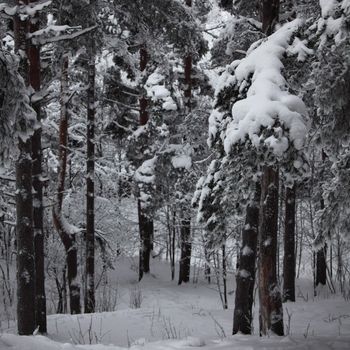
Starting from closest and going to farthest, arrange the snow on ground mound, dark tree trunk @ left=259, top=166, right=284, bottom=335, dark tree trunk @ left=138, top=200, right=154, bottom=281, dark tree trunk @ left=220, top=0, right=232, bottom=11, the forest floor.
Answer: the snow on ground mound < the forest floor < dark tree trunk @ left=259, top=166, right=284, bottom=335 < dark tree trunk @ left=220, top=0, right=232, bottom=11 < dark tree trunk @ left=138, top=200, right=154, bottom=281

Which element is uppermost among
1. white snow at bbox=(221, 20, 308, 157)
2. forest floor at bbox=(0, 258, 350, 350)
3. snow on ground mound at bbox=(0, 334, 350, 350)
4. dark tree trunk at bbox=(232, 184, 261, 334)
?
white snow at bbox=(221, 20, 308, 157)

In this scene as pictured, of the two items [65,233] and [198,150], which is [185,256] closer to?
[198,150]

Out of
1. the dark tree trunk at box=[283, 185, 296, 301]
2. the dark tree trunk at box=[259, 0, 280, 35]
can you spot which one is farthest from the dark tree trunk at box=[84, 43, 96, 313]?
the dark tree trunk at box=[259, 0, 280, 35]

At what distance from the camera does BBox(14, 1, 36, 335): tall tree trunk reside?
24.5 ft

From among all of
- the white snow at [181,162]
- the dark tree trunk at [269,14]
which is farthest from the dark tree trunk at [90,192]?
the dark tree trunk at [269,14]

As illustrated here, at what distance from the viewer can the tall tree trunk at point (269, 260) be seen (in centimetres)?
670

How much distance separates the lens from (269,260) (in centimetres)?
677

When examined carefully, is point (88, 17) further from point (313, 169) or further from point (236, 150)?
point (313, 169)

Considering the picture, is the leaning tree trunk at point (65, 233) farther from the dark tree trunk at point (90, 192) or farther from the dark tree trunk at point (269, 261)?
the dark tree trunk at point (269, 261)

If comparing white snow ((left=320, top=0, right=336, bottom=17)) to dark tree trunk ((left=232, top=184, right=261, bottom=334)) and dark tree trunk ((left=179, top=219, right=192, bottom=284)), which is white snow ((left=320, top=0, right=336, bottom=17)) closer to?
dark tree trunk ((left=232, top=184, right=261, bottom=334))

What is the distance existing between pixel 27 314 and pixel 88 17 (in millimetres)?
5655

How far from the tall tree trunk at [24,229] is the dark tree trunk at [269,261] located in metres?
3.82

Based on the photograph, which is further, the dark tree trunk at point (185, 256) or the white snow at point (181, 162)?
the dark tree trunk at point (185, 256)

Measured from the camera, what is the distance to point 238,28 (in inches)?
371
